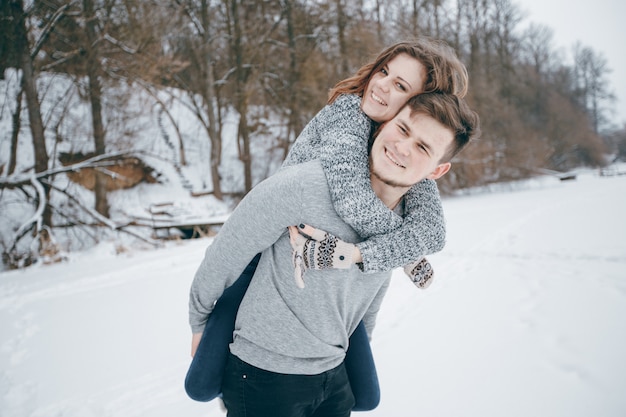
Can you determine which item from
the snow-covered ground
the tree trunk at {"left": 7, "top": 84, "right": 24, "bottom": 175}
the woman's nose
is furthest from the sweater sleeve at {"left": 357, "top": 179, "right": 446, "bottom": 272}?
the tree trunk at {"left": 7, "top": 84, "right": 24, "bottom": 175}

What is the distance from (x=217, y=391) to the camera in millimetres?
1235

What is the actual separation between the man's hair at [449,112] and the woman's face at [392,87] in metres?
0.31

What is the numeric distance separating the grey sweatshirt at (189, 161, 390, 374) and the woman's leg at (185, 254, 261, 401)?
0.06 meters

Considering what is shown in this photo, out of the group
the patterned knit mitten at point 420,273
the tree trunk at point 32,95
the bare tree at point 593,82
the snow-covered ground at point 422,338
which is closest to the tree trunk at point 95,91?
the tree trunk at point 32,95

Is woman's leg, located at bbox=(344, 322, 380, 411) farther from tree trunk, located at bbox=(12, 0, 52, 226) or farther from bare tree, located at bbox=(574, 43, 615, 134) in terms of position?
bare tree, located at bbox=(574, 43, 615, 134)

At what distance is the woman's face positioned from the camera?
5.15ft

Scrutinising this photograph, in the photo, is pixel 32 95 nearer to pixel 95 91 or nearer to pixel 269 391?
pixel 95 91

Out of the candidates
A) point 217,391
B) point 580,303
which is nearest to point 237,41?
point 580,303

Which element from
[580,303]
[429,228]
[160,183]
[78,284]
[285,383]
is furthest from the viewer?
[160,183]

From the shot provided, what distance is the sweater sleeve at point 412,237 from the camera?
1119 millimetres

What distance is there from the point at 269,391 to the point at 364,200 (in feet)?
2.29

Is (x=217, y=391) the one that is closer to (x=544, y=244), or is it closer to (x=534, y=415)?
(x=534, y=415)

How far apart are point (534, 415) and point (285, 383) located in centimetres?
213

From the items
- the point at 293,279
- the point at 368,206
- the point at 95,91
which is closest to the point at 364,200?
the point at 368,206
